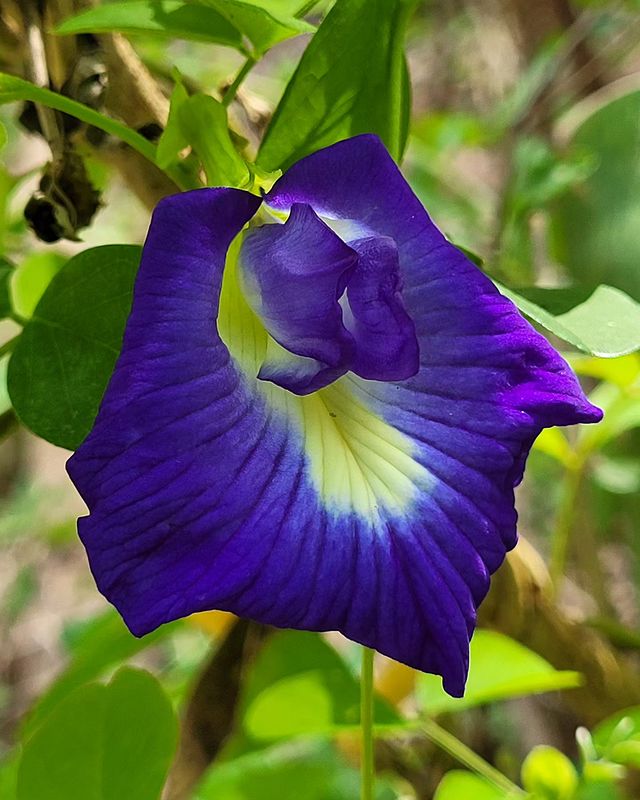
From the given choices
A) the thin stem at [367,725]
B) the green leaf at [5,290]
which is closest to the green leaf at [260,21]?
the green leaf at [5,290]

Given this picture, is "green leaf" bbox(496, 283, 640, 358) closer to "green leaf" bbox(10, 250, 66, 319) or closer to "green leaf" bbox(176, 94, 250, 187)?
"green leaf" bbox(176, 94, 250, 187)

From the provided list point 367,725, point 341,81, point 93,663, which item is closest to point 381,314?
point 341,81

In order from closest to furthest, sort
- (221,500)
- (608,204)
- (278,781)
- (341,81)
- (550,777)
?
1. (221,500)
2. (341,81)
3. (550,777)
4. (278,781)
5. (608,204)

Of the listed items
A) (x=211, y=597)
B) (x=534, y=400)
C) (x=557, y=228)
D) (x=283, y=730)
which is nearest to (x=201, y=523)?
(x=211, y=597)

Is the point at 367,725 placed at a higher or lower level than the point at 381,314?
lower

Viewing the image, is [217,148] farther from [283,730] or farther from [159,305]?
[283,730]

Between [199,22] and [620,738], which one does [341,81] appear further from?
[620,738]

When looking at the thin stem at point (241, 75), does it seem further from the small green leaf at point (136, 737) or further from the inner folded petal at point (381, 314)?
the small green leaf at point (136, 737)
